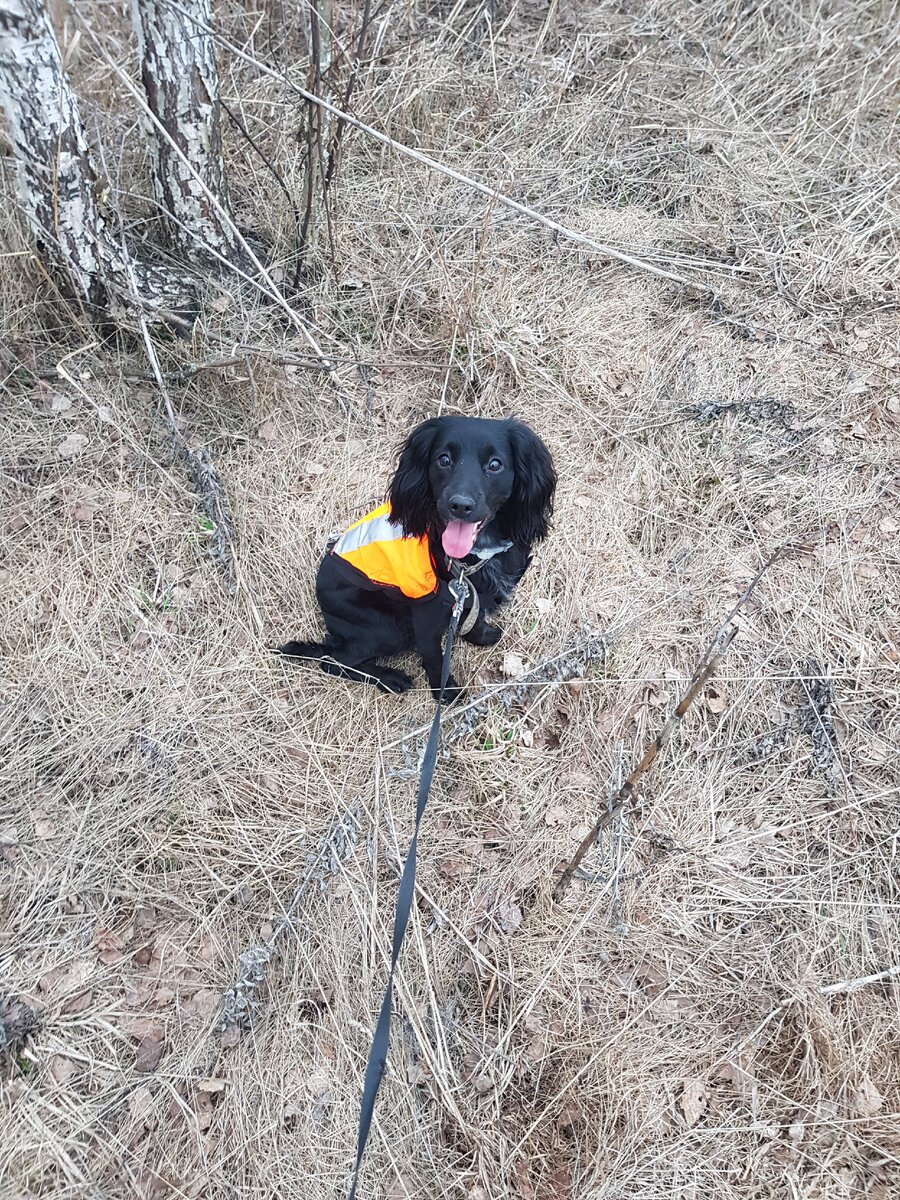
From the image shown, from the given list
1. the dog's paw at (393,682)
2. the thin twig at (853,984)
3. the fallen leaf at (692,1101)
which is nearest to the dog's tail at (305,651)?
the dog's paw at (393,682)

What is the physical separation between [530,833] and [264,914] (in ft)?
3.09

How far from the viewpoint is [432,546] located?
8.48 feet

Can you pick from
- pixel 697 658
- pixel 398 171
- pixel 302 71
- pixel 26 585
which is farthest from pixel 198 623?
pixel 302 71

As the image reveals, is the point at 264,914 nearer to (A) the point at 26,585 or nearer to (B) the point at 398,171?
(A) the point at 26,585

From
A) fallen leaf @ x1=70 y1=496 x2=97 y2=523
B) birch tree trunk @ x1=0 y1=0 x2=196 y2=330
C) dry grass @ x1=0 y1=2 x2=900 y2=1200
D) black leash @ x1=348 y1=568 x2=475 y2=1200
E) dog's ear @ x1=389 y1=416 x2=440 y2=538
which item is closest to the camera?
black leash @ x1=348 y1=568 x2=475 y2=1200

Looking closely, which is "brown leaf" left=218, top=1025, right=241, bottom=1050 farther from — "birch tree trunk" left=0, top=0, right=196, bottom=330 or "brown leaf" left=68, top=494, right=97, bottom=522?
"birch tree trunk" left=0, top=0, right=196, bottom=330

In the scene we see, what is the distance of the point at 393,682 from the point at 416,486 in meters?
0.81

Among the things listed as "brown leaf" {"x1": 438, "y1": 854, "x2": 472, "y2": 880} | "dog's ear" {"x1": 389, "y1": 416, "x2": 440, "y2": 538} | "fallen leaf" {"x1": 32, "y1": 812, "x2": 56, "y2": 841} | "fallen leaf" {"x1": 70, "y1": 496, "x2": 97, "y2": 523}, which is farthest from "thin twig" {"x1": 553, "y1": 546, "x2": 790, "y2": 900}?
"fallen leaf" {"x1": 70, "y1": 496, "x2": 97, "y2": 523}

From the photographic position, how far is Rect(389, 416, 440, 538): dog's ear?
100 inches

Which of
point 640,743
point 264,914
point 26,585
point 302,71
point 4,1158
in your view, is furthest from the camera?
point 302,71

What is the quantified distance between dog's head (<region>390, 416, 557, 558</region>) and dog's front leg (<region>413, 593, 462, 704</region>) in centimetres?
27

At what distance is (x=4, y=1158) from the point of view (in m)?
2.11

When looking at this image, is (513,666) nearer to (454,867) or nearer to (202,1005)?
(454,867)

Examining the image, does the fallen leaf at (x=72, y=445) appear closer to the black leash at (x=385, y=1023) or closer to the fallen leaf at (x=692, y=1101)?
the black leash at (x=385, y=1023)
